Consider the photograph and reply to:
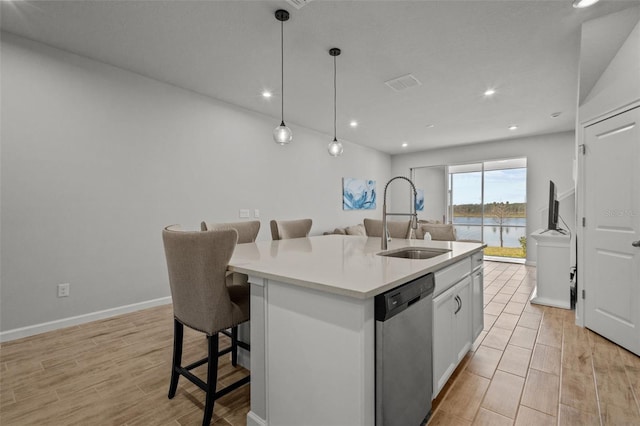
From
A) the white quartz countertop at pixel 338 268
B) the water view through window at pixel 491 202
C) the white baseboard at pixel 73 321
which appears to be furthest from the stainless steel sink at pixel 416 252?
the water view through window at pixel 491 202

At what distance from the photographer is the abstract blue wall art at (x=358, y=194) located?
6.58 m

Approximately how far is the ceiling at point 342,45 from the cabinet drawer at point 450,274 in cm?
194

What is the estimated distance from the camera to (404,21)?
2.38 meters

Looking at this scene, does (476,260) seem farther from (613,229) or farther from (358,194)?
(358,194)

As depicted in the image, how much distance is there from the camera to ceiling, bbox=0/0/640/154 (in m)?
2.26

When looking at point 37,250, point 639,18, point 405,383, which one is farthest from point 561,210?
point 37,250

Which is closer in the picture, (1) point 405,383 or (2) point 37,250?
(1) point 405,383

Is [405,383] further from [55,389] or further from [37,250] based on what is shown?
[37,250]

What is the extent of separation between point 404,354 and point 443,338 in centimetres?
56

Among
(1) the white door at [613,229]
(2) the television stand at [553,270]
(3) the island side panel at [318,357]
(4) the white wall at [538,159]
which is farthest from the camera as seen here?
(4) the white wall at [538,159]

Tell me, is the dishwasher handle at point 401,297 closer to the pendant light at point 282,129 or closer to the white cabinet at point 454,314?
the white cabinet at point 454,314

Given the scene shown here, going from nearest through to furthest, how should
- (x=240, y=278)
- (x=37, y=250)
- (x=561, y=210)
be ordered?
(x=240, y=278) < (x=37, y=250) < (x=561, y=210)

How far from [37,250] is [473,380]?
384cm

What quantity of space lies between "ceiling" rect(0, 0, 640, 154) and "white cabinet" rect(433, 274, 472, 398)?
7.00 feet
